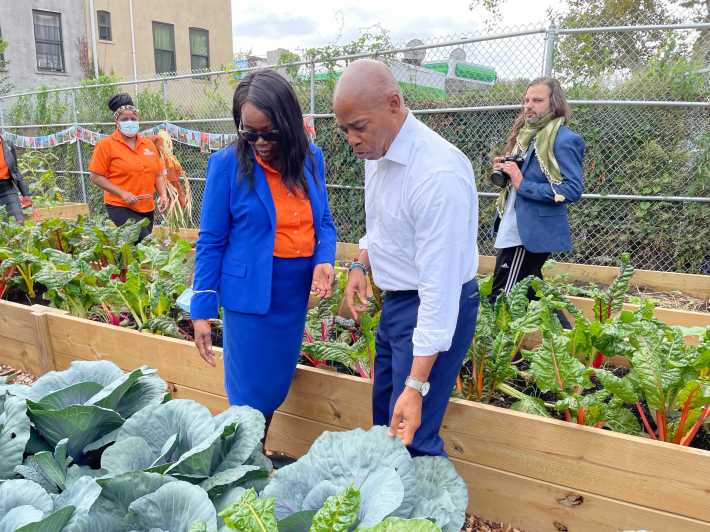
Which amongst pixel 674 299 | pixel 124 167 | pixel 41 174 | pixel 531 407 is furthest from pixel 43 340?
pixel 41 174

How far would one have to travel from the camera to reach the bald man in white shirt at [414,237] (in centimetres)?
144

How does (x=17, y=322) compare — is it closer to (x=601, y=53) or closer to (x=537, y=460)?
(x=537, y=460)

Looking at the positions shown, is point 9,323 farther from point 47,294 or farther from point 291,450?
point 291,450

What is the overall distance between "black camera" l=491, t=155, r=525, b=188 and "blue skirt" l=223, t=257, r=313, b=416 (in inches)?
67.5

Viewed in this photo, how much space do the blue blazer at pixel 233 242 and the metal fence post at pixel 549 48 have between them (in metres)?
4.02

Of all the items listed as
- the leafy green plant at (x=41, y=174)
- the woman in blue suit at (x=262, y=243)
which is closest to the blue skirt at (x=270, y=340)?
the woman in blue suit at (x=262, y=243)

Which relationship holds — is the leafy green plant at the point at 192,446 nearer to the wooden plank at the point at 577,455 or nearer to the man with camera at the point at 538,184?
the wooden plank at the point at 577,455

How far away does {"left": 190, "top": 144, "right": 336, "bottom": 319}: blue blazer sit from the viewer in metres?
2.04

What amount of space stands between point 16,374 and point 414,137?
3240 mm

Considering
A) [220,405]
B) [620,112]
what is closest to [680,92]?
[620,112]

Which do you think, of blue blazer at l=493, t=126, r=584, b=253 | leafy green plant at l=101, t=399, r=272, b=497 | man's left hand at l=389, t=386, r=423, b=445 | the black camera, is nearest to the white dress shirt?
man's left hand at l=389, t=386, r=423, b=445

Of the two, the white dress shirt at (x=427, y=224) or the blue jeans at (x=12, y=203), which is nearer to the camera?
the white dress shirt at (x=427, y=224)

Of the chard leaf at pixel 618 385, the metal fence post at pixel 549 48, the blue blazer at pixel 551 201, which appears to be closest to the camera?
the chard leaf at pixel 618 385

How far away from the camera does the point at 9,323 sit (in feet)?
11.5
